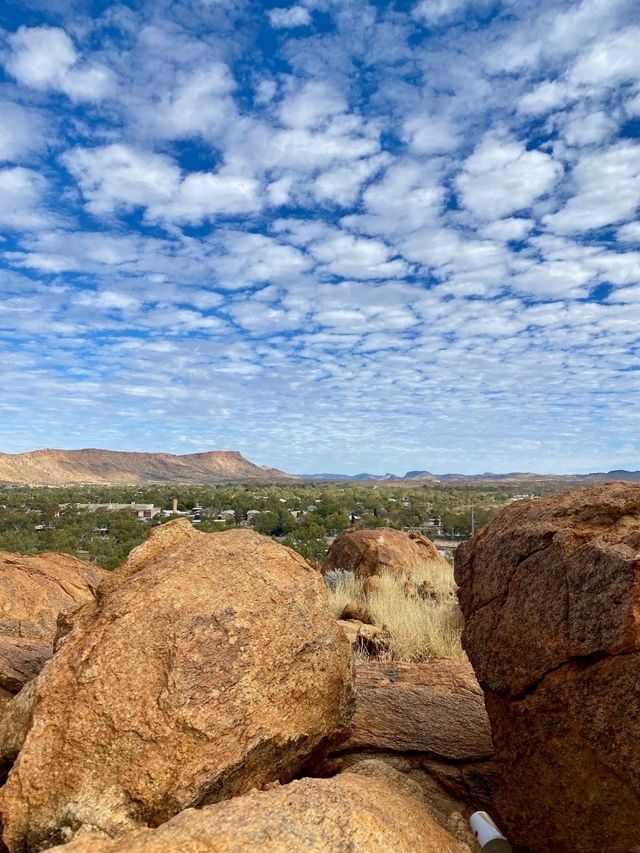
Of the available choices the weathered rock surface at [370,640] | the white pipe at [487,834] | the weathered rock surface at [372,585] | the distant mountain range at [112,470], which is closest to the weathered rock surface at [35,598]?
the weathered rock surface at [370,640]

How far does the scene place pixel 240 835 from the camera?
296 cm

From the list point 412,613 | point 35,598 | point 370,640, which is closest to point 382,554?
point 412,613

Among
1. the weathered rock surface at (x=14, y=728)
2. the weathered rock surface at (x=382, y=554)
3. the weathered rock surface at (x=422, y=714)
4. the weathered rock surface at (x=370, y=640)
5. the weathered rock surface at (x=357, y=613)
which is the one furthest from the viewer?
the weathered rock surface at (x=382, y=554)

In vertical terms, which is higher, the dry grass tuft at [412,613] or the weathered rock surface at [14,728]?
the weathered rock surface at [14,728]

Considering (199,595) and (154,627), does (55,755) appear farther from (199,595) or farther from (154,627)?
(199,595)

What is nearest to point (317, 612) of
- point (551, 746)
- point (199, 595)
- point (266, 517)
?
point (199, 595)

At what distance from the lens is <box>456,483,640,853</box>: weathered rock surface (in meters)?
3.51

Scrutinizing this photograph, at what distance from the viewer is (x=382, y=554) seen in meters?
18.4

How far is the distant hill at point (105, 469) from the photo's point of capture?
470 ft

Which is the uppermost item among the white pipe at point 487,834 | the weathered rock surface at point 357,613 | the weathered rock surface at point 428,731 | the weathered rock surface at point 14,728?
the weathered rock surface at point 14,728

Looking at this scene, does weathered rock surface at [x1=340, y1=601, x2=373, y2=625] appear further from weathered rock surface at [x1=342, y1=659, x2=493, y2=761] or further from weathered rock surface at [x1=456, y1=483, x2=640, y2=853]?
weathered rock surface at [x1=456, y1=483, x2=640, y2=853]

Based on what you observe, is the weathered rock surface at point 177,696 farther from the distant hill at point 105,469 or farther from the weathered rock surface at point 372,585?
the distant hill at point 105,469

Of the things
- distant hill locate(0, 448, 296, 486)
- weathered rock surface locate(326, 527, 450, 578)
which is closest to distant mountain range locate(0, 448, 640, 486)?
distant hill locate(0, 448, 296, 486)

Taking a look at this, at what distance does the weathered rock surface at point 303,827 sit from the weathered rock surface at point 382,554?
45.9 ft
